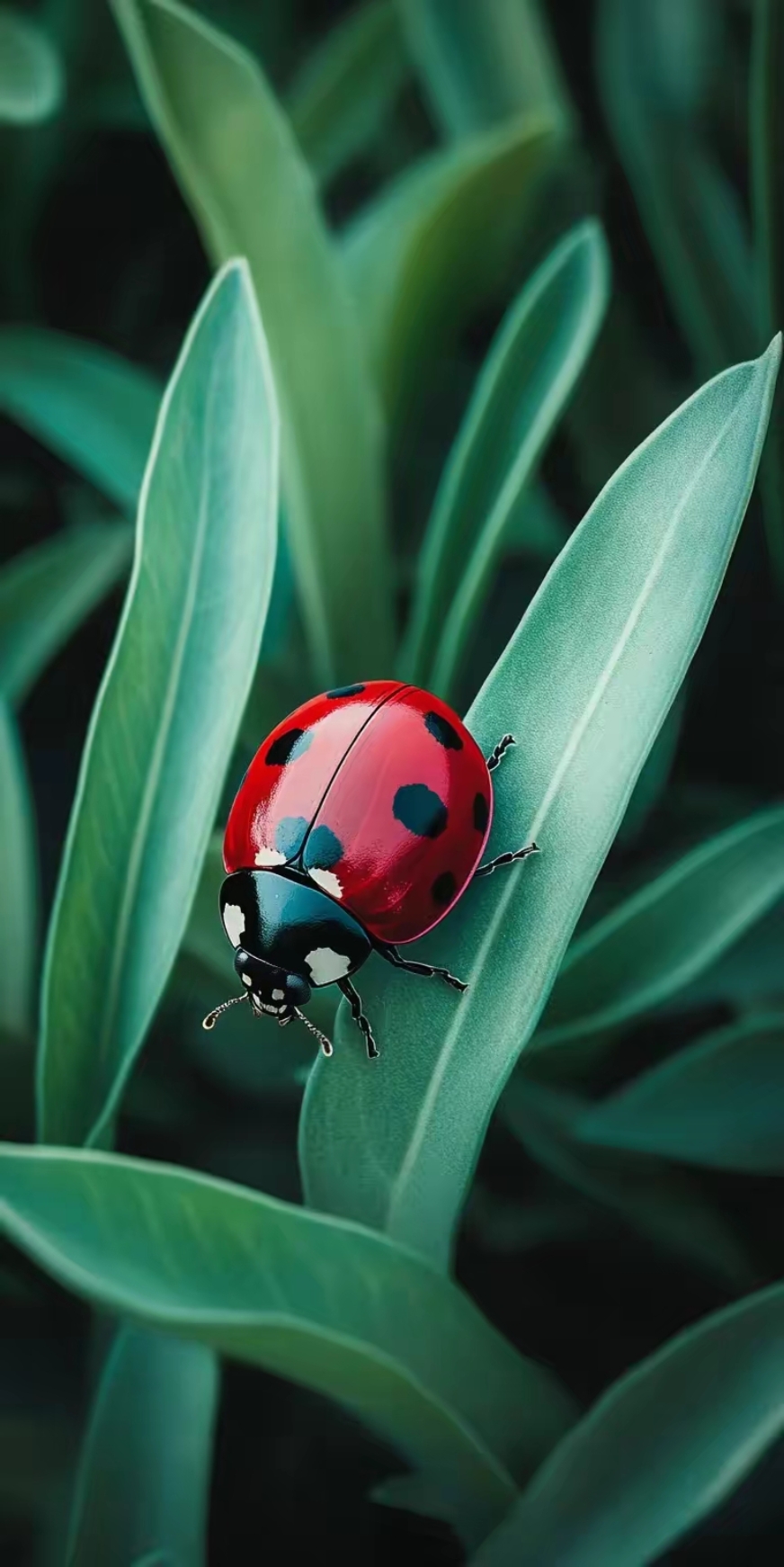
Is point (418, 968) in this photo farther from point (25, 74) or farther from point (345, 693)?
point (25, 74)

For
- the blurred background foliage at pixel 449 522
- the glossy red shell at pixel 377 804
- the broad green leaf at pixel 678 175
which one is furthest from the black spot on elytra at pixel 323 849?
the broad green leaf at pixel 678 175

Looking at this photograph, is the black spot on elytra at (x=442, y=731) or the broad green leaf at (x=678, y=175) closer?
the black spot on elytra at (x=442, y=731)

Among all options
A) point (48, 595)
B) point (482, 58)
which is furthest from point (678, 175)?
point (48, 595)

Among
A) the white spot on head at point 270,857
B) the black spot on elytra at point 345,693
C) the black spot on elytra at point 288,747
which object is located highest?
the black spot on elytra at point 345,693

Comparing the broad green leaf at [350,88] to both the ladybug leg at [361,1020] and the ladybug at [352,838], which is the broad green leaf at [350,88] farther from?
the ladybug leg at [361,1020]

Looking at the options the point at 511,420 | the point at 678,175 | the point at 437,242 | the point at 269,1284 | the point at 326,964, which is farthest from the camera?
the point at 678,175

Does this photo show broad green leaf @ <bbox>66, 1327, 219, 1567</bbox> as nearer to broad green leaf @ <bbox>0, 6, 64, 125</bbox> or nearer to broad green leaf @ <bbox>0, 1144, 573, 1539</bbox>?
broad green leaf @ <bbox>0, 1144, 573, 1539</bbox>

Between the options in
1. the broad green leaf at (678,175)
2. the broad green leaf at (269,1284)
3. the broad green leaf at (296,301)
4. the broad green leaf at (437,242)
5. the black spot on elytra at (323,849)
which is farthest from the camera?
the broad green leaf at (678,175)

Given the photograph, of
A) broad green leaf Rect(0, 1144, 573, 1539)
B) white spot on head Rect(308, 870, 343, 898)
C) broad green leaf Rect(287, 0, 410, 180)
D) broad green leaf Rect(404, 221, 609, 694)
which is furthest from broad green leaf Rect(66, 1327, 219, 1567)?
broad green leaf Rect(287, 0, 410, 180)
